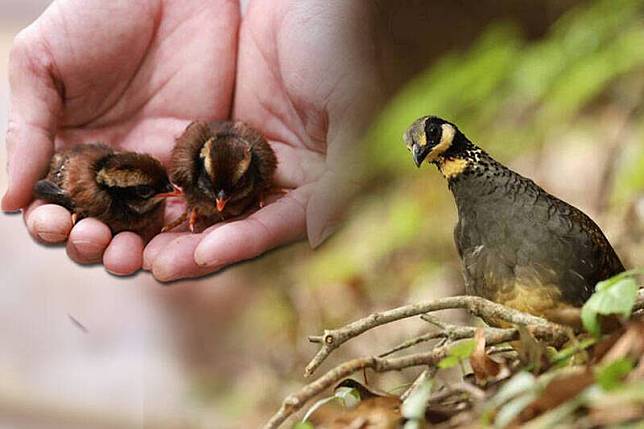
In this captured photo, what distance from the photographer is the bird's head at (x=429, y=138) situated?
106 centimetres

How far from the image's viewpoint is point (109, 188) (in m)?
1.22

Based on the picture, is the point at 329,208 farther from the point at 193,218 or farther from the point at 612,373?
the point at 612,373

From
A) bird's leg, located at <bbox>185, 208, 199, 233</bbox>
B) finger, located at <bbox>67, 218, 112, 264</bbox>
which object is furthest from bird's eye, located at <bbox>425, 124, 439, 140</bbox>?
finger, located at <bbox>67, 218, 112, 264</bbox>

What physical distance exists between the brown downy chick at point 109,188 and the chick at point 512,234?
1.23 ft

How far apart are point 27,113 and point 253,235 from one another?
1.20 ft

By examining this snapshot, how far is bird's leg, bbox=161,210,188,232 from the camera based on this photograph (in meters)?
1.22

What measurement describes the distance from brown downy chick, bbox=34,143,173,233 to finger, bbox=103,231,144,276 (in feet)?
0.06

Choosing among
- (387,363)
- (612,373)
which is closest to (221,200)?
(387,363)

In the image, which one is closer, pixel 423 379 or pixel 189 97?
pixel 423 379

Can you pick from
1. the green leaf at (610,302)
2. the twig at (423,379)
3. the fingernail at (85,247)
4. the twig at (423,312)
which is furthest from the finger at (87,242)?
the green leaf at (610,302)

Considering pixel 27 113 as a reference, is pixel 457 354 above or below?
below

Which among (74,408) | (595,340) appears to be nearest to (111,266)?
(74,408)

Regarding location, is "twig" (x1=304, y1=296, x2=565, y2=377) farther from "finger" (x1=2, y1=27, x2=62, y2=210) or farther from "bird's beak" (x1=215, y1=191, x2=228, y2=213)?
"finger" (x1=2, y1=27, x2=62, y2=210)

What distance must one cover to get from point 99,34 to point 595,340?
0.79m
